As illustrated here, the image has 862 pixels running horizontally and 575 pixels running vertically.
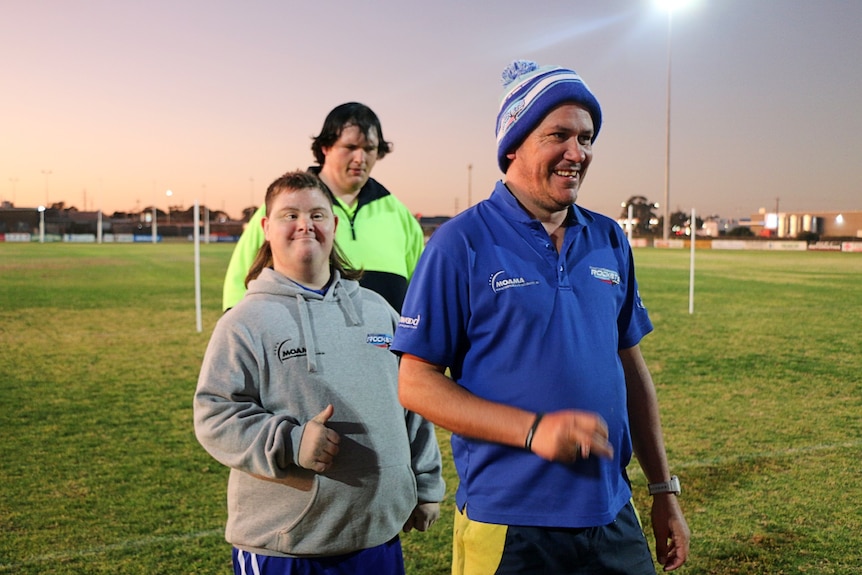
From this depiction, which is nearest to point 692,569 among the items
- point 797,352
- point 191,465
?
point 191,465

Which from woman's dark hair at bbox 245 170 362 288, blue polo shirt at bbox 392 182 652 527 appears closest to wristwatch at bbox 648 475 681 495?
blue polo shirt at bbox 392 182 652 527

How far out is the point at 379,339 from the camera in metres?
2.45

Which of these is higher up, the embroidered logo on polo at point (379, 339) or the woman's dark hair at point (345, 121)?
the woman's dark hair at point (345, 121)

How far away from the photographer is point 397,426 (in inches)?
95.6

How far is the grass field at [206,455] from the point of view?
4.16 m

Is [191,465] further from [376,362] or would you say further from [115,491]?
[376,362]

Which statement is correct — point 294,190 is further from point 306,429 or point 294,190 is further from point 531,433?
point 531,433


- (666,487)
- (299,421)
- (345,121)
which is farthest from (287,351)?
(345,121)

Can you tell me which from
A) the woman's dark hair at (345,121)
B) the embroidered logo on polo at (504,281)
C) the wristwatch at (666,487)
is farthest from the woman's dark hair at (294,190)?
the wristwatch at (666,487)

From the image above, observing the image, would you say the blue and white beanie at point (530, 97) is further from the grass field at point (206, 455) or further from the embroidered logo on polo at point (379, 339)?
the grass field at point (206, 455)

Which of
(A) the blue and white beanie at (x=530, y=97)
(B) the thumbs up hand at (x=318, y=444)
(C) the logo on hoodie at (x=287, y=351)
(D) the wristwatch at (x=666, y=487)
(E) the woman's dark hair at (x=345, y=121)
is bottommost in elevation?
(D) the wristwatch at (x=666, y=487)

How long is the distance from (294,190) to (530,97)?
3.18ft

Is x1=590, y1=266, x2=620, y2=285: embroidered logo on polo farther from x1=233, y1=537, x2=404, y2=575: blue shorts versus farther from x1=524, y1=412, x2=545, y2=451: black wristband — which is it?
x1=233, y1=537, x2=404, y2=575: blue shorts

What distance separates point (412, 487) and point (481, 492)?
636 mm
